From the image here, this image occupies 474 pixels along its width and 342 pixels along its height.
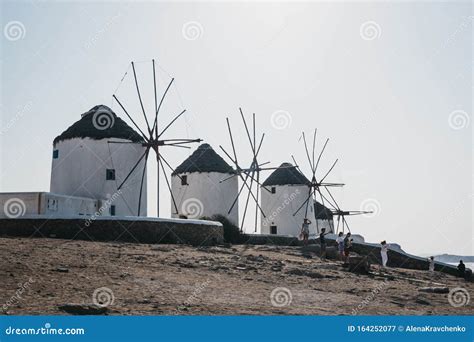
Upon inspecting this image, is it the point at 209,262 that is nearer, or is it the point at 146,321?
the point at 146,321

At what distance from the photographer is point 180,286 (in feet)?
30.8

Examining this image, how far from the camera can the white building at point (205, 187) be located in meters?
28.6

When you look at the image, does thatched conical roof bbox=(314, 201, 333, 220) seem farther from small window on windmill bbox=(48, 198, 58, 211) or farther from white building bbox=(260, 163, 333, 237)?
small window on windmill bbox=(48, 198, 58, 211)

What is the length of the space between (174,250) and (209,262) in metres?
2.33

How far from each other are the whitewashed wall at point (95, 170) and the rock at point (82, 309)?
14.9 metres

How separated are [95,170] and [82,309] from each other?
15253mm

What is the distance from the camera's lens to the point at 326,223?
41.2 meters

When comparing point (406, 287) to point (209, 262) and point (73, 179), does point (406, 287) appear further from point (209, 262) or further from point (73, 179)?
point (73, 179)

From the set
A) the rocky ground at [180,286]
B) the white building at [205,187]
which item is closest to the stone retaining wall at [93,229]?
the rocky ground at [180,286]

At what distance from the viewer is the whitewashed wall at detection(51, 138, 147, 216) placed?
70.8ft

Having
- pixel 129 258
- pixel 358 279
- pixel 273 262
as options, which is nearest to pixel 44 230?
pixel 129 258

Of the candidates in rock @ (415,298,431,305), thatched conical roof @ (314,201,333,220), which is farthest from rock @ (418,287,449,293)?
thatched conical roof @ (314,201,333,220)

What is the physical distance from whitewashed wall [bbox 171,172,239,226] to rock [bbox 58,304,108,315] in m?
21.1

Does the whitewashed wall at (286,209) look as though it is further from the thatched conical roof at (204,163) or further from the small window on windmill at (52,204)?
the small window on windmill at (52,204)
